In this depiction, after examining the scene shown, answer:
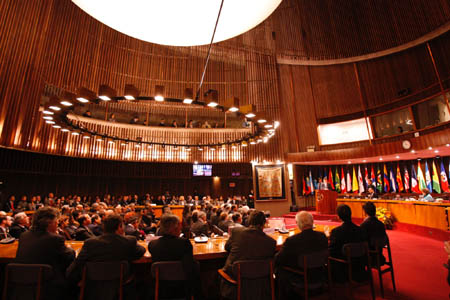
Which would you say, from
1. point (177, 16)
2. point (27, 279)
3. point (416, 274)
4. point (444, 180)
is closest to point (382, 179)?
point (444, 180)

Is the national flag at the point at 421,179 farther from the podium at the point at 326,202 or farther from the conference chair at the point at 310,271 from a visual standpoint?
the conference chair at the point at 310,271

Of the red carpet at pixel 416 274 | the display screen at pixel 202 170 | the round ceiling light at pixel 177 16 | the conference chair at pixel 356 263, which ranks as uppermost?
the round ceiling light at pixel 177 16

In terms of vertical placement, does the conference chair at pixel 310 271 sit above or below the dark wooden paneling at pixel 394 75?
below

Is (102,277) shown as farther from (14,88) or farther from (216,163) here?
(216,163)

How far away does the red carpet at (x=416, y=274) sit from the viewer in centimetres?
337

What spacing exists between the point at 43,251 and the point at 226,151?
1088 centimetres

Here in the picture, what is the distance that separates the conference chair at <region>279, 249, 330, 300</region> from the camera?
259 centimetres

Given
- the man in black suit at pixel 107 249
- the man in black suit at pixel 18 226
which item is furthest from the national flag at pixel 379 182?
the man in black suit at pixel 18 226

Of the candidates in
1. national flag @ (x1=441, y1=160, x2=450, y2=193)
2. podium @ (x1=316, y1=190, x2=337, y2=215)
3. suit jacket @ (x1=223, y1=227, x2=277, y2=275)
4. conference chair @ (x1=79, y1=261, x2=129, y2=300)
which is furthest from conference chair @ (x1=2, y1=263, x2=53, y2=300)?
national flag @ (x1=441, y1=160, x2=450, y2=193)

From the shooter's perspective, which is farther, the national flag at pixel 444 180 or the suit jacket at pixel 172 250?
the national flag at pixel 444 180

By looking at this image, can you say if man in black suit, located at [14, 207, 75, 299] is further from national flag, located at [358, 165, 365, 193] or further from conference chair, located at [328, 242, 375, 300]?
national flag, located at [358, 165, 365, 193]

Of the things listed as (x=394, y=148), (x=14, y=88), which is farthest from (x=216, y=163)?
(x=14, y=88)

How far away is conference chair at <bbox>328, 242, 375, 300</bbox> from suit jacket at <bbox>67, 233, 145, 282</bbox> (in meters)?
2.53

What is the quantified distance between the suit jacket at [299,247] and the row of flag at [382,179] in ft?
32.1
